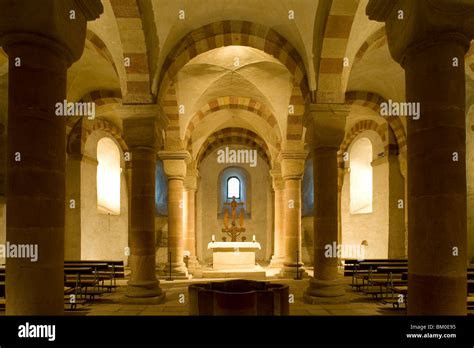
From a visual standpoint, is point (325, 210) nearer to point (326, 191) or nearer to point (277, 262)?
point (326, 191)

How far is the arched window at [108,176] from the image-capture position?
61.6 feet

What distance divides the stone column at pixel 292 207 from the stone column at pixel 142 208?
6.15 m

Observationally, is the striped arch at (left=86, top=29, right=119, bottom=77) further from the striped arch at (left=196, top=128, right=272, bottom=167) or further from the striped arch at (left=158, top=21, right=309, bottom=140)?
the striped arch at (left=196, top=128, right=272, bottom=167)

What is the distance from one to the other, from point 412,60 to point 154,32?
20.4ft

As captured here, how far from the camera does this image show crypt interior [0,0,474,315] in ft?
13.0

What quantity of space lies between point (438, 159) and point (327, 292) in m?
5.36

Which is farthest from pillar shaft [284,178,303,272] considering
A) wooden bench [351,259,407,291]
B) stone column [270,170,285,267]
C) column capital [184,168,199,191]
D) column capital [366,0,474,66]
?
column capital [366,0,474,66]

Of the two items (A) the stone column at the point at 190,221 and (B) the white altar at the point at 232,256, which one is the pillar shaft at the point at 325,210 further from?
(A) the stone column at the point at 190,221

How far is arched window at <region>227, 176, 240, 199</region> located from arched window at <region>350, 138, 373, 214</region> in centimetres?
849

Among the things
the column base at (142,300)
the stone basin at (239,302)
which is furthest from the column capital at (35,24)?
the column base at (142,300)

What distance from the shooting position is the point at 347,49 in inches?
345

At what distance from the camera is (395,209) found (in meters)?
16.2
